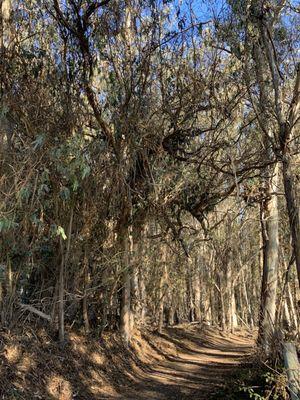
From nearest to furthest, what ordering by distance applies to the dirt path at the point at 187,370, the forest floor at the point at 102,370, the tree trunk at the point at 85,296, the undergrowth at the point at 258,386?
1. the undergrowth at the point at 258,386
2. the forest floor at the point at 102,370
3. the dirt path at the point at 187,370
4. the tree trunk at the point at 85,296

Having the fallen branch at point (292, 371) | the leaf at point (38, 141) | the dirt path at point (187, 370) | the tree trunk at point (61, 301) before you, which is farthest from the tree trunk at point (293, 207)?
the tree trunk at point (61, 301)

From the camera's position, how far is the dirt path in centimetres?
940

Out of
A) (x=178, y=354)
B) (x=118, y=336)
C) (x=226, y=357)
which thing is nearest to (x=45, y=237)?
(x=118, y=336)

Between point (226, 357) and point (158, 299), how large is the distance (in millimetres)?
3909

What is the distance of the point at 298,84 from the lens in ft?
23.4

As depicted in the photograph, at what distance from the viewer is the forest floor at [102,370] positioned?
7586 millimetres

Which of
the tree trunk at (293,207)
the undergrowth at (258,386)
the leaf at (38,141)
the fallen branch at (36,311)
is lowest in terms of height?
the undergrowth at (258,386)

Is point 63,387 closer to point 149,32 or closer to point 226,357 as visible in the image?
point 149,32

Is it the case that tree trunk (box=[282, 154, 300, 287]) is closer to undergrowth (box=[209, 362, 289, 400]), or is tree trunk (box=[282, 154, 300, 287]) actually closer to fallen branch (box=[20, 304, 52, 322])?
undergrowth (box=[209, 362, 289, 400])

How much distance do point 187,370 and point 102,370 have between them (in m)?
3.38

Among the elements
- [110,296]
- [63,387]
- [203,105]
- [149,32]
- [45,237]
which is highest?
[149,32]

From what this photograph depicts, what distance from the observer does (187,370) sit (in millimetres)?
12461

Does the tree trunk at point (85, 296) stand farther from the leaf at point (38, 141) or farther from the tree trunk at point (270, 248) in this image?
the tree trunk at point (270, 248)

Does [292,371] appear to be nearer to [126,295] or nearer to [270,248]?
[270,248]
